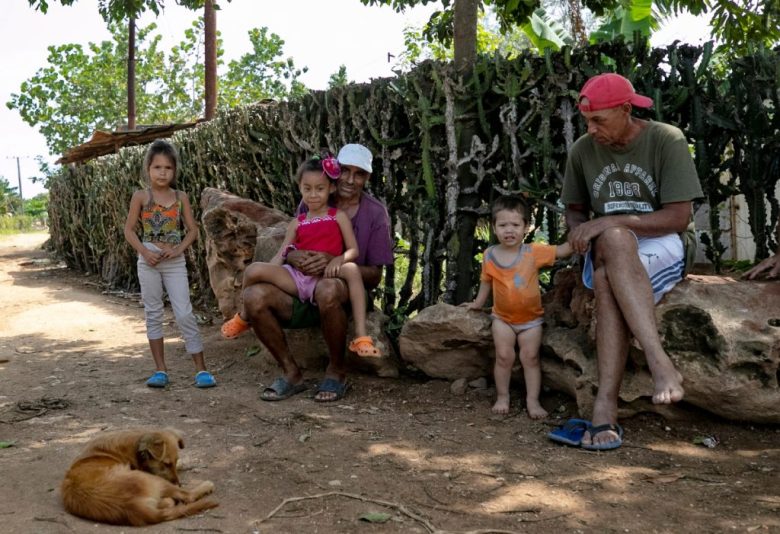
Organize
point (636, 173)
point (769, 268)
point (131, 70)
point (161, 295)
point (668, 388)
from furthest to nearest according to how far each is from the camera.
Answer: point (131, 70) < point (161, 295) < point (769, 268) < point (636, 173) < point (668, 388)

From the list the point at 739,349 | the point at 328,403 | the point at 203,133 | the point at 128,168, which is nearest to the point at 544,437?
the point at 739,349

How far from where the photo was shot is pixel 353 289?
485 centimetres

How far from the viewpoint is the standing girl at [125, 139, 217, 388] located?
5.32 metres

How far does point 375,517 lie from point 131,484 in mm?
992

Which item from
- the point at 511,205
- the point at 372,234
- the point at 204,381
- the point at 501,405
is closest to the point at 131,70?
the point at 204,381

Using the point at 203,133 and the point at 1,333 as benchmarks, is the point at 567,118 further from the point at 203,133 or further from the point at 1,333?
the point at 1,333

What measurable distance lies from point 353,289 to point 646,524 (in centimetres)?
254

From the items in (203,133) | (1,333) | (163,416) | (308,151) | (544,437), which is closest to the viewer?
(544,437)

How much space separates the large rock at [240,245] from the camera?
217 inches

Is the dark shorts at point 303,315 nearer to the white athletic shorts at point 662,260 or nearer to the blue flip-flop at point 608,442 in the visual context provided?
the blue flip-flop at point 608,442

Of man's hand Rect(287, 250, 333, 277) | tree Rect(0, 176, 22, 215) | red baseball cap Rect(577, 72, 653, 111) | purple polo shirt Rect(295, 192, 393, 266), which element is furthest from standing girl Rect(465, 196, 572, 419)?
tree Rect(0, 176, 22, 215)

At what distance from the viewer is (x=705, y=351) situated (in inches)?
151

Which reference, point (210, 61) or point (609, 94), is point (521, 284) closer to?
point (609, 94)

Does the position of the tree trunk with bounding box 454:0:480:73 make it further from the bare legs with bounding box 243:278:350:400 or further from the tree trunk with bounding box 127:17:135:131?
the tree trunk with bounding box 127:17:135:131
